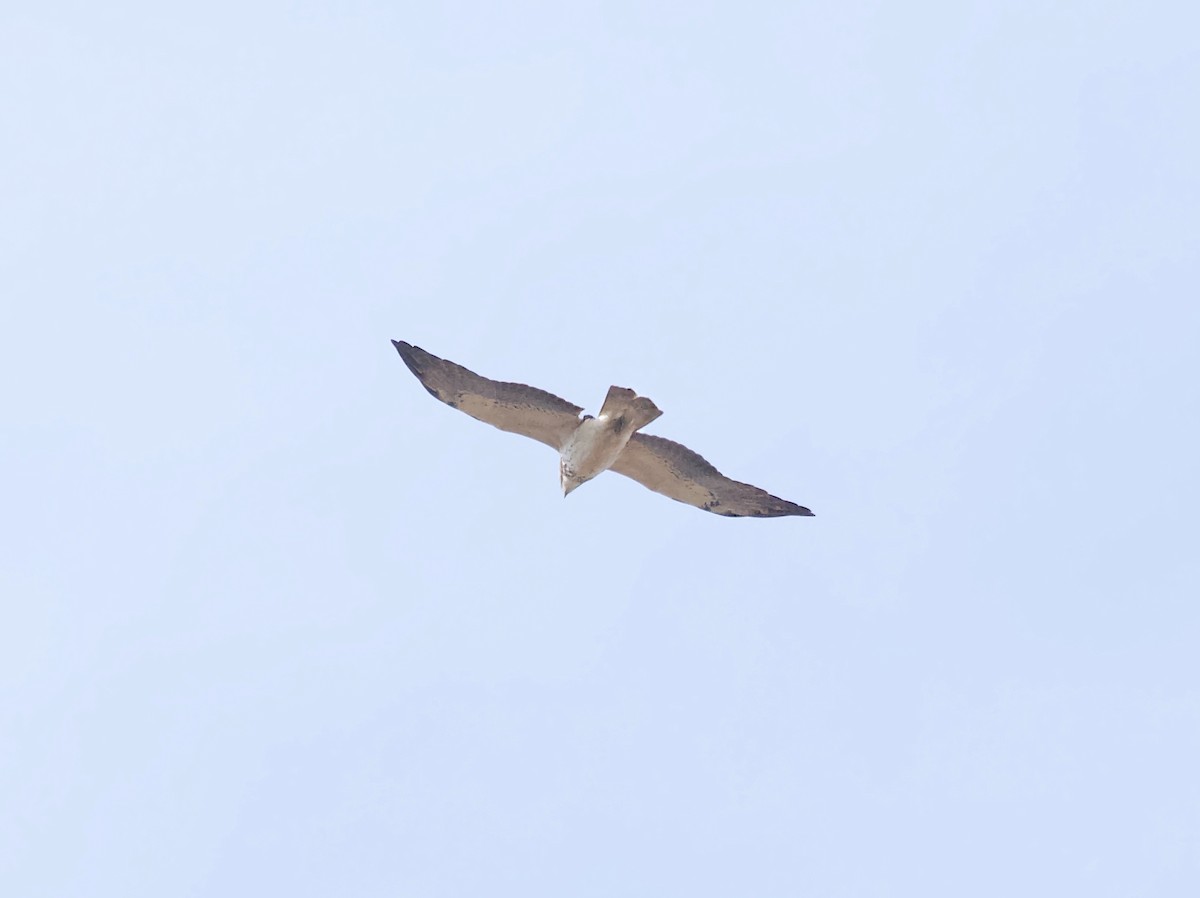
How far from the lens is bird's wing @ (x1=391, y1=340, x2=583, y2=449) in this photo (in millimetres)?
27656

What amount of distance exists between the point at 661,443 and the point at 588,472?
1.45m

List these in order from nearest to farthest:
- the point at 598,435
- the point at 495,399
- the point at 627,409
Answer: the point at 627,409 < the point at 598,435 < the point at 495,399

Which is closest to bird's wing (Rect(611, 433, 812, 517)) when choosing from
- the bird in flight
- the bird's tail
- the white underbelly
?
the bird in flight

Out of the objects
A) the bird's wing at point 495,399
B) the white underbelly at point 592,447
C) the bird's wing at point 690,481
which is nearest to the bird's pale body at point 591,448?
the white underbelly at point 592,447

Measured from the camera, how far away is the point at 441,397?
27.9 metres

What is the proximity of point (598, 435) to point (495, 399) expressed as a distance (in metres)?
1.82

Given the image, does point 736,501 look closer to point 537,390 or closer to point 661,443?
point 661,443

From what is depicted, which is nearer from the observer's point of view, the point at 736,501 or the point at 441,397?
the point at 441,397

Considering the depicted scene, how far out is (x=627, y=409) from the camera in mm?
27422

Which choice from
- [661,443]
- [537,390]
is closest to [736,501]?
[661,443]

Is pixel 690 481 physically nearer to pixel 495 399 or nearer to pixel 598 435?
pixel 598 435

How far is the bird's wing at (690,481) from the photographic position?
29.0m

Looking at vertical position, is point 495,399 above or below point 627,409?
below

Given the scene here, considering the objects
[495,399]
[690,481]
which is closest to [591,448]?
[495,399]
